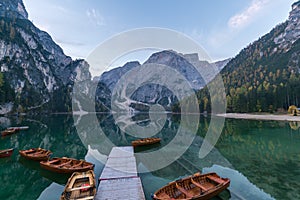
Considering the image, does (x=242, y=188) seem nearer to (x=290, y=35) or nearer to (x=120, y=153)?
(x=120, y=153)

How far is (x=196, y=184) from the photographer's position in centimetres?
1262

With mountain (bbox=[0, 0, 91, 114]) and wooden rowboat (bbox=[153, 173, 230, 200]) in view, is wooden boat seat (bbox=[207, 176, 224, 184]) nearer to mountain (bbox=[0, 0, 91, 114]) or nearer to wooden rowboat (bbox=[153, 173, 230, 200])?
wooden rowboat (bbox=[153, 173, 230, 200])

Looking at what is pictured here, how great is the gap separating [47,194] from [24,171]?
26.4 ft

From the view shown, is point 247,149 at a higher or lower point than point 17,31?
lower

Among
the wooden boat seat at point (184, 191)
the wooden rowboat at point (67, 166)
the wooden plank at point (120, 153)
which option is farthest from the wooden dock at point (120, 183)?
the wooden plank at point (120, 153)

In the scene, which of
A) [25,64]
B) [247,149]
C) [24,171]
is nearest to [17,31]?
[25,64]

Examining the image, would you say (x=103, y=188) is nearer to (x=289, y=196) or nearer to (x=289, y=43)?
(x=289, y=196)

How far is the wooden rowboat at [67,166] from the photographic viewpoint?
55.4 ft

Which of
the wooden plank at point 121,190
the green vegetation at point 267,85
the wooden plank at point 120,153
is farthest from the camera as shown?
the green vegetation at point 267,85

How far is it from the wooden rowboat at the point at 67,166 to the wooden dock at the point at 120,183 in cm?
204

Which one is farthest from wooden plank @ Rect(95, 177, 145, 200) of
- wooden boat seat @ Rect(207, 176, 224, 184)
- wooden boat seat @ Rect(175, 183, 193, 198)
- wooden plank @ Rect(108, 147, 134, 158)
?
wooden plank @ Rect(108, 147, 134, 158)

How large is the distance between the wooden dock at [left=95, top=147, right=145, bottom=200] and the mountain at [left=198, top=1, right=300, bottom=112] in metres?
88.3

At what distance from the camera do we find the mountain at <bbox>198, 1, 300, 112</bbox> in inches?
3435

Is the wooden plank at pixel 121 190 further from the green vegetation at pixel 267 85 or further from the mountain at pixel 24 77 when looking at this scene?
the mountain at pixel 24 77
